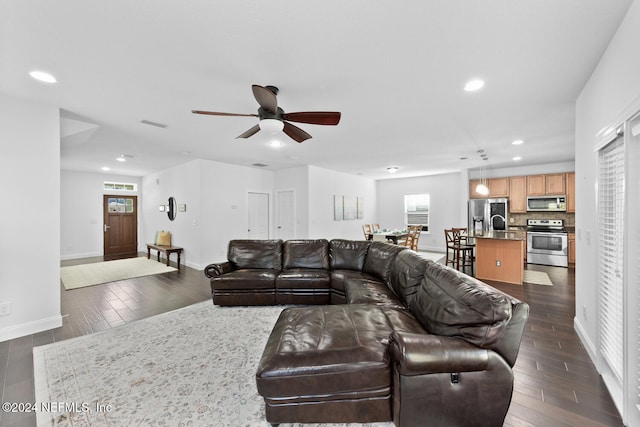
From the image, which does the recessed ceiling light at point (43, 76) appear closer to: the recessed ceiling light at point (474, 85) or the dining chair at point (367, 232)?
the recessed ceiling light at point (474, 85)

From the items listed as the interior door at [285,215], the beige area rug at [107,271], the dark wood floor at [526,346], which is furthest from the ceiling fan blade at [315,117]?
the beige area rug at [107,271]

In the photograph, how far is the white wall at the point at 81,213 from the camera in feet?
24.7

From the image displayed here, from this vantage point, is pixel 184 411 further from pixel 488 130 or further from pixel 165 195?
pixel 165 195

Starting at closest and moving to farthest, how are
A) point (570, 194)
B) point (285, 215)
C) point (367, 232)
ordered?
point (570, 194) → point (285, 215) → point (367, 232)

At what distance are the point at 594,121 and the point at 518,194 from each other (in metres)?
5.37

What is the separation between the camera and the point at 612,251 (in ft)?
6.53

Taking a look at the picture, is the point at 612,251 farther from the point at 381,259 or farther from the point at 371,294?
the point at 381,259

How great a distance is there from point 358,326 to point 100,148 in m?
5.94

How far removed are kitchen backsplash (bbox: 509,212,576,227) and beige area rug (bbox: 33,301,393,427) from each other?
285 inches

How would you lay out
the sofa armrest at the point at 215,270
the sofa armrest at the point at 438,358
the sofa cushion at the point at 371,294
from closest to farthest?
the sofa armrest at the point at 438,358
the sofa cushion at the point at 371,294
the sofa armrest at the point at 215,270

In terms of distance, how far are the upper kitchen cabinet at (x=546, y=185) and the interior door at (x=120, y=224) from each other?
12.0 metres

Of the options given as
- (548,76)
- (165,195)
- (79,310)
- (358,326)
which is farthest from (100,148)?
(548,76)

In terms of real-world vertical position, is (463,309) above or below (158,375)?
above

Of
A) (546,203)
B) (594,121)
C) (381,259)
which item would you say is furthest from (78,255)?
(546,203)
